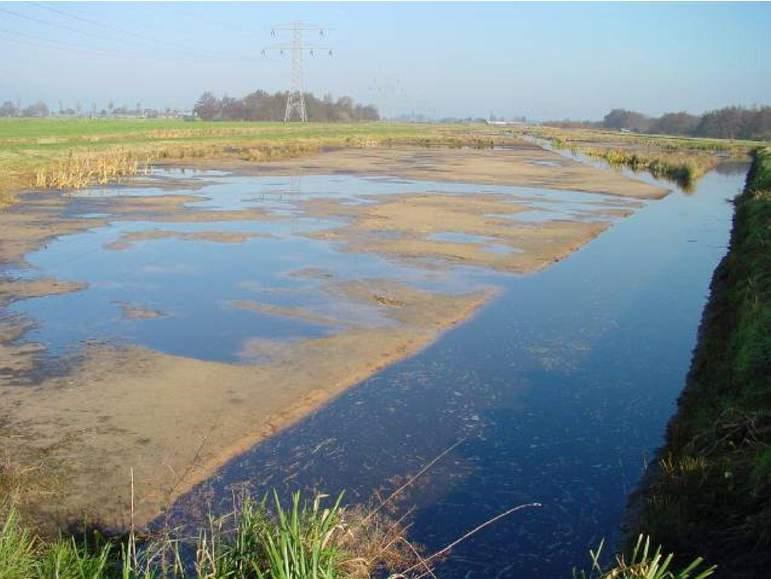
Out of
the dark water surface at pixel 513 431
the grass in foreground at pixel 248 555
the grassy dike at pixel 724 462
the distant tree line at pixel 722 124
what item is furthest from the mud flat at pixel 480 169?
the distant tree line at pixel 722 124

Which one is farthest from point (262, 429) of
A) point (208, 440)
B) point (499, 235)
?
point (499, 235)

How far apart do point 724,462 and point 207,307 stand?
8.42 meters

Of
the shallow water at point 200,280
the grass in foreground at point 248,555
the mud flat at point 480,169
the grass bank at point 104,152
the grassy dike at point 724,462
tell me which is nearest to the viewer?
the grass in foreground at point 248,555

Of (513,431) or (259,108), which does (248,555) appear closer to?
(513,431)

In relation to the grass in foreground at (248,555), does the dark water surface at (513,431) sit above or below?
below

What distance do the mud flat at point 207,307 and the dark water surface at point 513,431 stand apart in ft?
1.58

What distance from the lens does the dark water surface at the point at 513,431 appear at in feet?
19.2

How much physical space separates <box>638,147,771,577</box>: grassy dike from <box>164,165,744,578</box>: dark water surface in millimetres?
453

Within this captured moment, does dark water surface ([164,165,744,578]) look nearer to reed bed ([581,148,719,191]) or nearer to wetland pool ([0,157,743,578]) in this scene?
wetland pool ([0,157,743,578])

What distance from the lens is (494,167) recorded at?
41.3 meters

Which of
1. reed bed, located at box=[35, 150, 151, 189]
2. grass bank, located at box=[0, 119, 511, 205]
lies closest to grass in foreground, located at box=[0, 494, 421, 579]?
grass bank, located at box=[0, 119, 511, 205]

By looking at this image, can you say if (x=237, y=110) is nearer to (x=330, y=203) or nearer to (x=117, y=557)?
(x=330, y=203)

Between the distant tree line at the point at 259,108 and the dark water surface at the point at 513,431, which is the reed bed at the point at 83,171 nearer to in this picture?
the dark water surface at the point at 513,431

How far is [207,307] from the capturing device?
11891 mm
